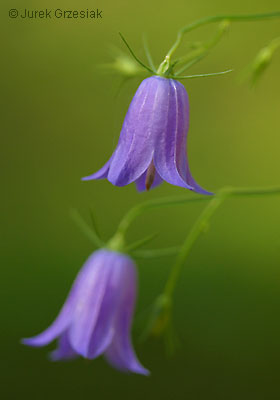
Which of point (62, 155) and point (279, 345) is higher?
point (62, 155)

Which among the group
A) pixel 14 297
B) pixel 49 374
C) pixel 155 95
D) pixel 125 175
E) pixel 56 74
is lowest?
pixel 49 374

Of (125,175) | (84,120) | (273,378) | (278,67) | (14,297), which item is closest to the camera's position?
(125,175)

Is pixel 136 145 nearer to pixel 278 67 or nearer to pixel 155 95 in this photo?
pixel 155 95

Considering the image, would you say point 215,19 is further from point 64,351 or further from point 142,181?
point 64,351

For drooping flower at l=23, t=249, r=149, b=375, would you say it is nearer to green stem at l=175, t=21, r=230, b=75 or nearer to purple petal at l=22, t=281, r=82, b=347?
purple petal at l=22, t=281, r=82, b=347

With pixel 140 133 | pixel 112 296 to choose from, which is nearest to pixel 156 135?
pixel 140 133

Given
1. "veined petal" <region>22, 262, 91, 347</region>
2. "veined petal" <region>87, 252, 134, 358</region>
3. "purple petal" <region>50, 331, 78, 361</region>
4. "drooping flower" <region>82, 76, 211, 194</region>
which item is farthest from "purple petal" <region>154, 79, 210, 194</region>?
"purple petal" <region>50, 331, 78, 361</region>

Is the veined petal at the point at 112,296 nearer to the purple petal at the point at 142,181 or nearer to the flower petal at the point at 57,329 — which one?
the flower petal at the point at 57,329

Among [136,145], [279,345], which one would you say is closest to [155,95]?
[136,145]
